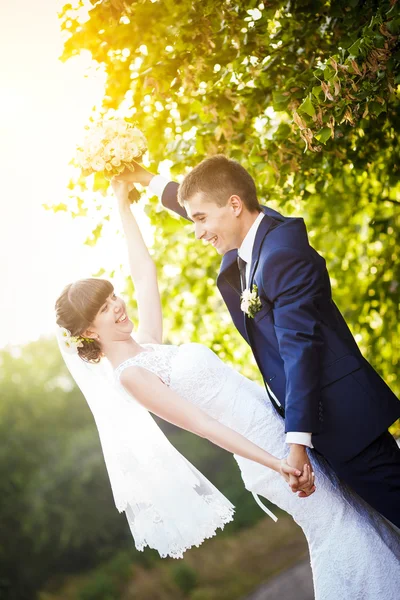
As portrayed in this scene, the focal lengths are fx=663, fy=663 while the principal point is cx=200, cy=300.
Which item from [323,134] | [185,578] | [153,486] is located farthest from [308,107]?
[185,578]

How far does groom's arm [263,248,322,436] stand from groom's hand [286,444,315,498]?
59mm

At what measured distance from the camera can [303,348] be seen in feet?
9.49

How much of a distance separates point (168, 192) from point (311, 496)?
6.25 feet

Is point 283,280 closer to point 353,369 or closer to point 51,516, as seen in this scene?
point 353,369

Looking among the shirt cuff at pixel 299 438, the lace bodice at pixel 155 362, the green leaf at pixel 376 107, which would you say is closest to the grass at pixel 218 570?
the lace bodice at pixel 155 362

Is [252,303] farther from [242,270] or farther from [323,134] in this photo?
[323,134]

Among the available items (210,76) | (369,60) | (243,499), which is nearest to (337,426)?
(369,60)

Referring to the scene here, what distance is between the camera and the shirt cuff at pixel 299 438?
116 inches

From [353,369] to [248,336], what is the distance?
1.75 ft

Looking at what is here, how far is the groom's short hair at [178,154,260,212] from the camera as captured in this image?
3.30 metres

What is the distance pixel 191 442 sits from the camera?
25.8 m

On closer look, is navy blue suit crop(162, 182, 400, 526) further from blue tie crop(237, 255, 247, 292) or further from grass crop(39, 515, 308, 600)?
grass crop(39, 515, 308, 600)

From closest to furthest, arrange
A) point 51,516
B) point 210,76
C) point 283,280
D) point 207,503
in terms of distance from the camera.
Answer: point 283,280 < point 207,503 < point 210,76 < point 51,516

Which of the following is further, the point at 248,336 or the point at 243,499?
the point at 243,499
